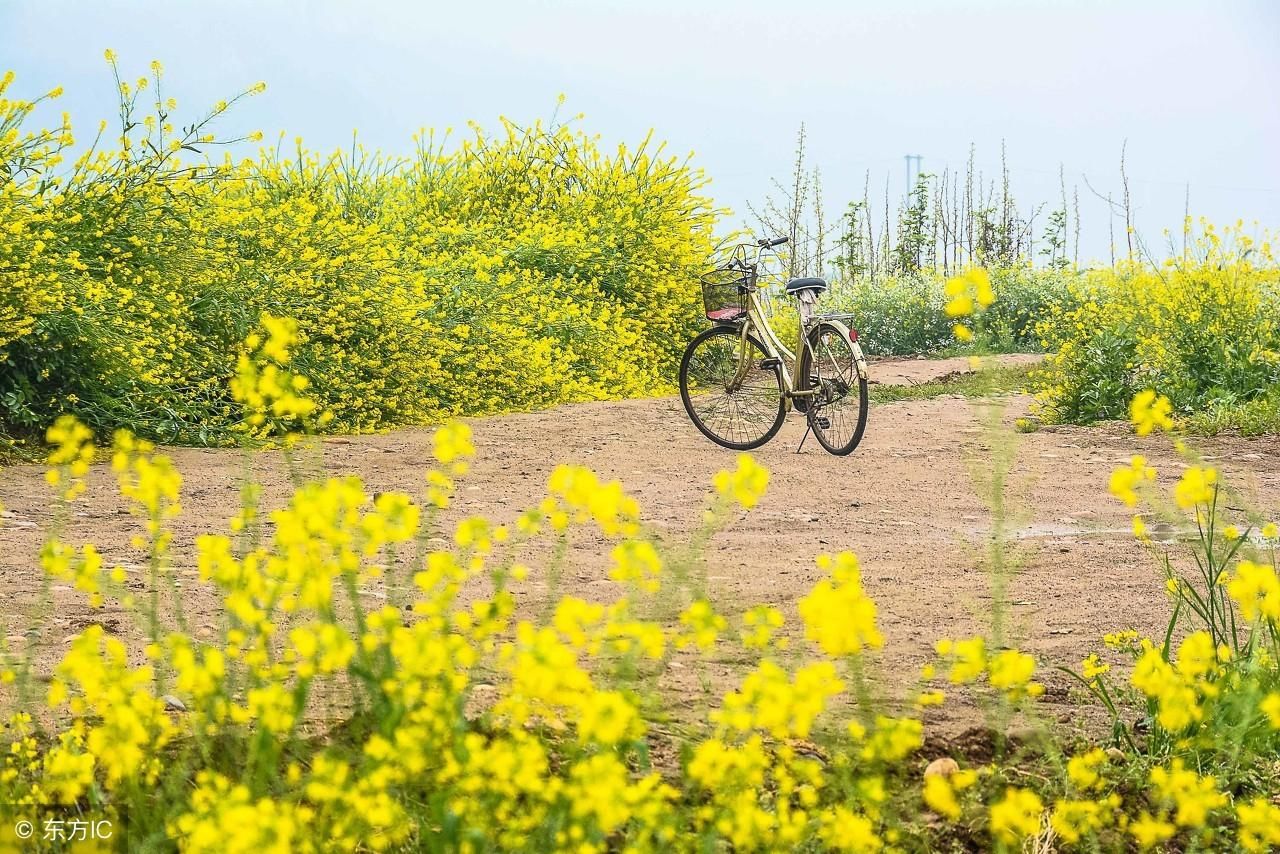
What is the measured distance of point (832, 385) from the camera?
24.9ft

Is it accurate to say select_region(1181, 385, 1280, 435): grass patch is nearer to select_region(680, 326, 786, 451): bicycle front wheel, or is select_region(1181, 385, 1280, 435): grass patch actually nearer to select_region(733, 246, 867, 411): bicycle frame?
select_region(733, 246, 867, 411): bicycle frame

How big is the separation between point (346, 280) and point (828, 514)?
188 inches

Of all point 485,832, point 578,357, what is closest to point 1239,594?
point 485,832

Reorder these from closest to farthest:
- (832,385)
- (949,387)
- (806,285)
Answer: (832,385) → (806,285) → (949,387)

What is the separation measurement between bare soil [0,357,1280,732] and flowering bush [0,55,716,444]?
0.63 meters

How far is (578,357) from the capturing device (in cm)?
1105

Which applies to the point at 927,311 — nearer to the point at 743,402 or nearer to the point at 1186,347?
the point at 1186,347

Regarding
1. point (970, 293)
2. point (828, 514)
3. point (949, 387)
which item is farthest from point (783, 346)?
point (970, 293)

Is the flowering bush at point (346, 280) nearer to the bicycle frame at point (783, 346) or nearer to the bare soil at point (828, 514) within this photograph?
the bare soil at point (828, 514)

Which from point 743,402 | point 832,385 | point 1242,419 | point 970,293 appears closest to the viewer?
point 970,293

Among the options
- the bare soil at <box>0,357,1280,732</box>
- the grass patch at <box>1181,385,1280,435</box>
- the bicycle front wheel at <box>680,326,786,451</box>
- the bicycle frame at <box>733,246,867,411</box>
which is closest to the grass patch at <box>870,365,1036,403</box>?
the bare soil at <box>0,357,1280,732</box>

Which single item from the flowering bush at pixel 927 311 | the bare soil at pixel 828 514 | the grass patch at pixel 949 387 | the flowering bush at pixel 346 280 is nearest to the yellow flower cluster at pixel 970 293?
the bare soil at pixel 828 514

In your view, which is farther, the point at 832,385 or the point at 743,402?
the point at 743,402

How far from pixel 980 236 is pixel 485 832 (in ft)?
87.7
